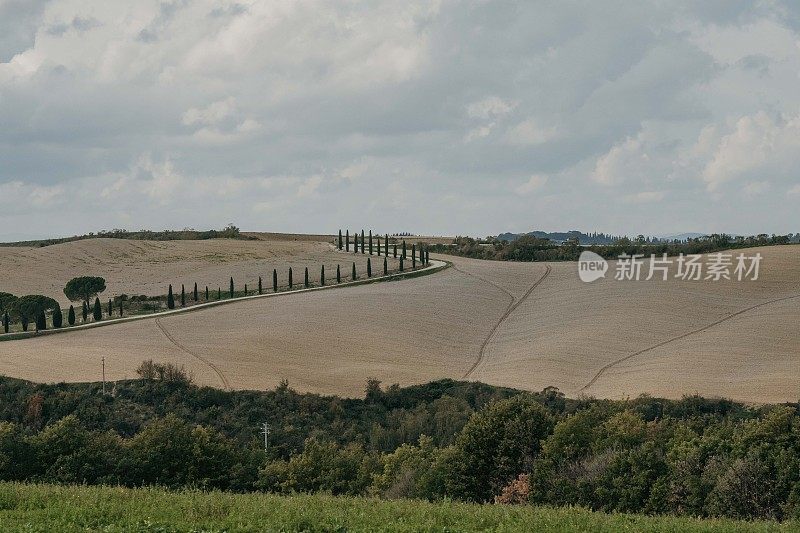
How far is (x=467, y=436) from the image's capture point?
1210 inches

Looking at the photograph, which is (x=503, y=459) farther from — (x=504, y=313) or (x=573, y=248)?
(x=573, y=248)

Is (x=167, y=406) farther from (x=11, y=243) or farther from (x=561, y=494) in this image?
(x=11, y=243)

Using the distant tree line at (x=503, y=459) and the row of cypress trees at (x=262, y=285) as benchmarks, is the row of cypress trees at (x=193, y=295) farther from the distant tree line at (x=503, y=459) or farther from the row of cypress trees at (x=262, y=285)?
the distant tree line at (x=503, y=459)

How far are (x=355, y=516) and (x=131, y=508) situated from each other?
3.88 meters

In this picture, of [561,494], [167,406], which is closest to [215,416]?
[167,406]

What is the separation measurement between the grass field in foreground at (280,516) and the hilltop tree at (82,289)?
76428 millimetres

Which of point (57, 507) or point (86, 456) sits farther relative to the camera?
point (86, 456)

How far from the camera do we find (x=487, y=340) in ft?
224

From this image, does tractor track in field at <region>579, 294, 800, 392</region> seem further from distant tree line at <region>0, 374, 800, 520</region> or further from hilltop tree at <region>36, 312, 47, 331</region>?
hilltop tree at <region>36, 312, 47, 331</region>

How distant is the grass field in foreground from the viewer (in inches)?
606

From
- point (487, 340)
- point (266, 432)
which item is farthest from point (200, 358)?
point (487, 340)

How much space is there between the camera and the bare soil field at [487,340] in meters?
54.0

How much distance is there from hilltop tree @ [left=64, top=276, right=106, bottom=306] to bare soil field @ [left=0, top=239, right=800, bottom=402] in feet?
67.2

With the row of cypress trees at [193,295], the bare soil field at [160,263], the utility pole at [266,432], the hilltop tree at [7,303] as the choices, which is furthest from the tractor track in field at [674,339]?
the hilltop tree at [7,303]
